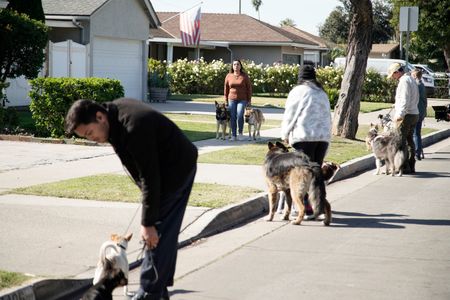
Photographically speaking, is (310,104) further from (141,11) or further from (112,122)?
(141,11)

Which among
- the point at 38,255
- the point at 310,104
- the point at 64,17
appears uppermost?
the point at 64,17

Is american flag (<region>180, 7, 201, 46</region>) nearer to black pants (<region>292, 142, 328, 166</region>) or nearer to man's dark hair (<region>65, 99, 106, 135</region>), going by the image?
black pants (<region>292, 142, 328, 166</region>)

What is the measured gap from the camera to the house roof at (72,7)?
97.0ft

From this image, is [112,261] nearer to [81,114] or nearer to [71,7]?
[81,114]

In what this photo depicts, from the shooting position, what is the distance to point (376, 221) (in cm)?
1064

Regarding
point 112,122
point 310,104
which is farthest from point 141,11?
point 112,122

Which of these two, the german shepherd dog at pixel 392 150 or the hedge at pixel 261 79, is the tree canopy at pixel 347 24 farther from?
the german shepherd dog at pixel 392 150

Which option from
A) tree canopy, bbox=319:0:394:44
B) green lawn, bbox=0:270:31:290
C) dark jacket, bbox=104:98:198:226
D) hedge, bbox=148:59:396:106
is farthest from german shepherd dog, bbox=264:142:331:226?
tree canopy, bbox=319:0:394:44

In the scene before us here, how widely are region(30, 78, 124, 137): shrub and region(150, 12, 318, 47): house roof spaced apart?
31.3m

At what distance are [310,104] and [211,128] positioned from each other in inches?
509

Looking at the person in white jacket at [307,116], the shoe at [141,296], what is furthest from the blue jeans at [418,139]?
the shoe at [141,296]

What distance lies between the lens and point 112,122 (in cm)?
545

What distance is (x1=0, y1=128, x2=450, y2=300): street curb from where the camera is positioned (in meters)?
6.63

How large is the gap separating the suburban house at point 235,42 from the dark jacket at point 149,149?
147 feet
